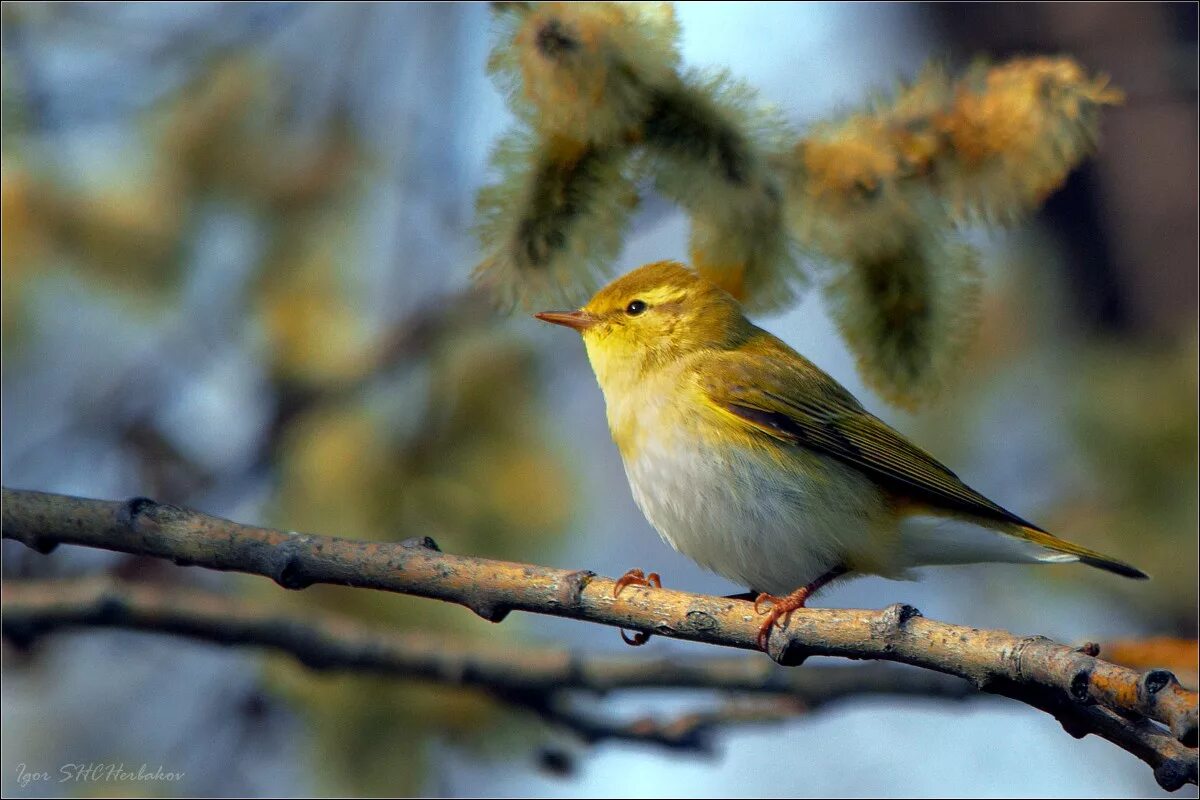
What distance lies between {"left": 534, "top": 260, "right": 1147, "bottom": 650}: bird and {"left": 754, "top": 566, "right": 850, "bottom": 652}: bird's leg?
11 millimetres

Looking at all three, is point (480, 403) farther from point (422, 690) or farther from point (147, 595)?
point (147, 595)

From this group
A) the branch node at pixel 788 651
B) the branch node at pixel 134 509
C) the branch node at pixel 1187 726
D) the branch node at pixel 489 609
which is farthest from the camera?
the branch node at pixel 134 509

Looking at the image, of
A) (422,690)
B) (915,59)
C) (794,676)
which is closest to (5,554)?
(422,690)

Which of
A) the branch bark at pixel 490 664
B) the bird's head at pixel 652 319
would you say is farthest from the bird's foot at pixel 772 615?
the bird's head at pixel 652 319

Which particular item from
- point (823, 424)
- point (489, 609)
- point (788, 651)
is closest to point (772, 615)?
point (788, 651)

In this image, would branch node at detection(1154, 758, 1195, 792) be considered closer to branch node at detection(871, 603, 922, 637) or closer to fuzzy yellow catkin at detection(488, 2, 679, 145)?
branch node at detection(871, 603, 922, 637)

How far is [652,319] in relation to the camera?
3.82m

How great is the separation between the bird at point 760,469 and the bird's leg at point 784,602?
0.01 m

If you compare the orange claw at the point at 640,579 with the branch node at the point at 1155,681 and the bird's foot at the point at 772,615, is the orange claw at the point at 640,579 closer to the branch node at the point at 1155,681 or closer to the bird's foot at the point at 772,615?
the bird's foot at the point at 772,615

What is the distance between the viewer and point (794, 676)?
357 centimetres

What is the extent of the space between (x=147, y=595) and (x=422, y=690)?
3.11 feet

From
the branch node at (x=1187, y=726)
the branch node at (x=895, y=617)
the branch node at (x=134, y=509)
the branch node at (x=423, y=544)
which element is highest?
the branch node at (x=134, y=509)

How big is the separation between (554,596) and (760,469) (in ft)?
3.91

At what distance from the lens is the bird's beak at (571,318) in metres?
3.70
